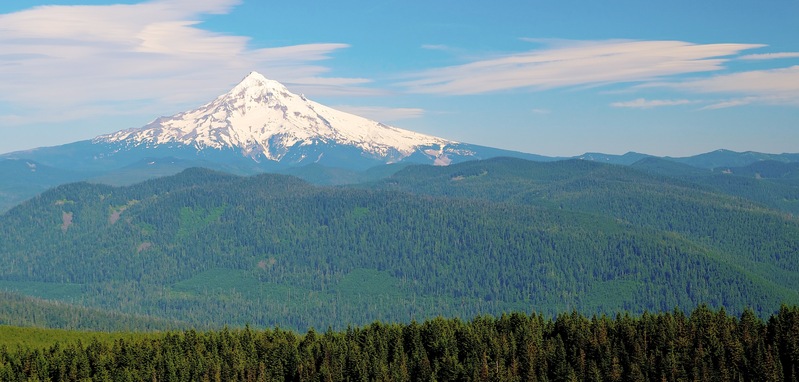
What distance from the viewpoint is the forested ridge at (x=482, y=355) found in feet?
492

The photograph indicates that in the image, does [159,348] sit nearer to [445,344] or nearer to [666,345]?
[445,344]

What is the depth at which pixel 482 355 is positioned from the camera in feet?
522

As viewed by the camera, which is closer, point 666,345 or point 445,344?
point 666,345

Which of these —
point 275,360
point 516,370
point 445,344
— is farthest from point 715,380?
point 275,360

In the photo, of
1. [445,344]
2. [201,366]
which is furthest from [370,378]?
[201,366]

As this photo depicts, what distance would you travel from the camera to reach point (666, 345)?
157 meters

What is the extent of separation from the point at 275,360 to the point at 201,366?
1332 cm

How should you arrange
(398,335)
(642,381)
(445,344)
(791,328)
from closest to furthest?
(642,381) < (791,328) < (445,344) < (398,335)

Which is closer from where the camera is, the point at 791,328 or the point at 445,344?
the point at 791,328

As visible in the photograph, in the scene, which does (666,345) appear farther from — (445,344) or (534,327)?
(445,344)

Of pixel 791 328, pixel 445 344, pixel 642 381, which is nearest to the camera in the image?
pixel 642 381

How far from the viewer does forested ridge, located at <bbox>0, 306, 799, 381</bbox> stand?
150000mm

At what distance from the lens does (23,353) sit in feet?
610

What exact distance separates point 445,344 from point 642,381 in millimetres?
Result: 37746
